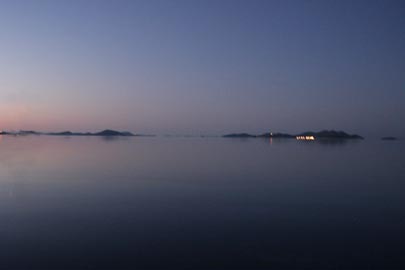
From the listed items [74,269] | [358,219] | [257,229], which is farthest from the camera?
[358,219]

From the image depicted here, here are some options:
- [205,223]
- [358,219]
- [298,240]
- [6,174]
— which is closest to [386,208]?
[358,219]

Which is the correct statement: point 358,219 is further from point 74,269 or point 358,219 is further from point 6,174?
point 6,174

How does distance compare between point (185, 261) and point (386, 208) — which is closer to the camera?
point (185, 261)

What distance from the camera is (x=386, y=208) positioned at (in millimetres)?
15617

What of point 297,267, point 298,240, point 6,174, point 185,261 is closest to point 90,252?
point 185,261

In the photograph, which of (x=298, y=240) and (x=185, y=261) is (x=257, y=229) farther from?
(x=185, y=261)

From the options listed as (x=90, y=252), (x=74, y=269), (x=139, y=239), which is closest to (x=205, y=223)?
(x=139, y=239)

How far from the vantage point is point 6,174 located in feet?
83.1

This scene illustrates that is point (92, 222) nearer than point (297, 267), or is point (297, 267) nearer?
point (297, 267)

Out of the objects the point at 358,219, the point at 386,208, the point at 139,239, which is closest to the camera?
the point at 139,239

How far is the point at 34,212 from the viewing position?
44.9 ft

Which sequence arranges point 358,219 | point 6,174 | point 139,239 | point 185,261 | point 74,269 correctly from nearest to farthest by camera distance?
point 74,269, point 185,261, point 139,239, point 358,219, point 6,174

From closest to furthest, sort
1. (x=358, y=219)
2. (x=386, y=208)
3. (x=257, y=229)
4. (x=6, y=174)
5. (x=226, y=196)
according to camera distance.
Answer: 1. (x=257, y=229)
2. (x=358, y=219)
3. (x=386, y=208)
4. (x=226, y=196)
5. (x=6, y=174)

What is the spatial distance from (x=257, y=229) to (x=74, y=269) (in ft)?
19.7
